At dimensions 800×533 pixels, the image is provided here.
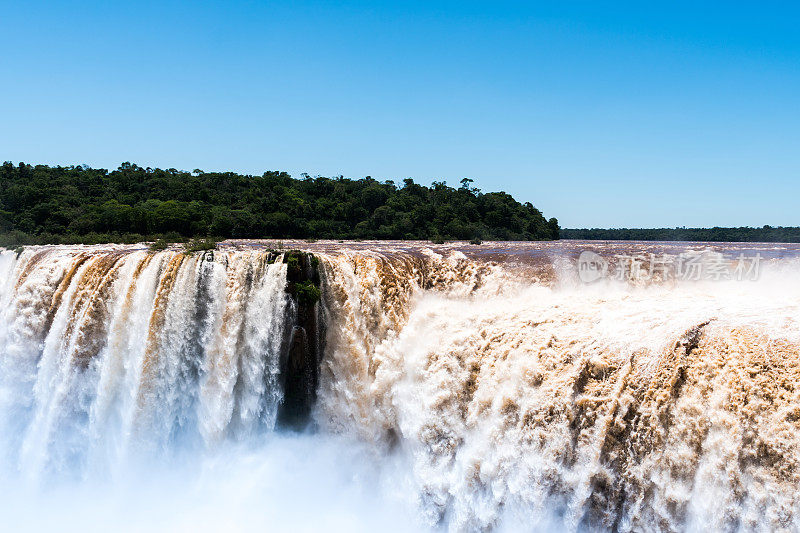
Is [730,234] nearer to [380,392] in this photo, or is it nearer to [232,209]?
[232,209]

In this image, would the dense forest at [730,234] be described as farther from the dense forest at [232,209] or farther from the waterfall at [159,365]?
the waterfall at [159,365]

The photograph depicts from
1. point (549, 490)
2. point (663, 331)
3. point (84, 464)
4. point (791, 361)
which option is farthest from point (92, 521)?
point (791, 361)

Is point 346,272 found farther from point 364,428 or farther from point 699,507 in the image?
point 699,507

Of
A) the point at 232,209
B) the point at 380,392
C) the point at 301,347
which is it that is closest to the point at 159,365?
the point at 301,347

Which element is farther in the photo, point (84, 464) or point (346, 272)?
point (346, 272)

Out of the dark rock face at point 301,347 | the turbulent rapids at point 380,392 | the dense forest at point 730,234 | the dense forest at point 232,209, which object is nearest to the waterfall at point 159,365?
the turbulent rapids at point 380,392

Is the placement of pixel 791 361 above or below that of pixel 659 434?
above
